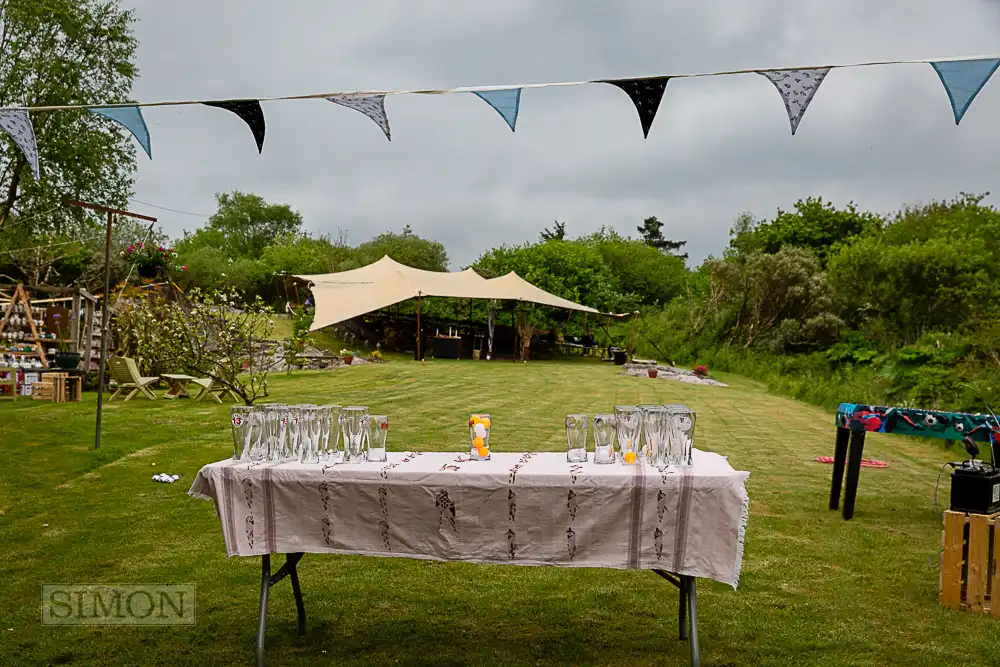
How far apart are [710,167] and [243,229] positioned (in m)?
35.5

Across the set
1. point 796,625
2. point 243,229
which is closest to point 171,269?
point 796,625

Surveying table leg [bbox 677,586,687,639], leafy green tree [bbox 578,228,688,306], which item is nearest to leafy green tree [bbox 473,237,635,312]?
leafy green tree [bbox 578,228,688,306]

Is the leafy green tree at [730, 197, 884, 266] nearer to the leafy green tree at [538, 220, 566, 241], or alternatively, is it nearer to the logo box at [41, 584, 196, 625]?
the leafy green tree at [538, 220, 566, 241]

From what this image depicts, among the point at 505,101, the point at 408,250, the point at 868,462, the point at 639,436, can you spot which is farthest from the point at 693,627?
the point at 408,250

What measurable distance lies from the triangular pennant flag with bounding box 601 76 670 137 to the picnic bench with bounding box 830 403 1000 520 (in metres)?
2.28

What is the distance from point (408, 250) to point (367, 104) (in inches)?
1373

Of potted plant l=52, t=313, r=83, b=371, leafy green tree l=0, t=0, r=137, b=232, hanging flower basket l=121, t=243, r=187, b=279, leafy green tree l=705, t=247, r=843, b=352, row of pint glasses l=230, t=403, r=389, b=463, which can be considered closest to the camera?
row of pint glasses l=230, t=403, r=389, b=463

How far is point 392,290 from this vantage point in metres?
21.8

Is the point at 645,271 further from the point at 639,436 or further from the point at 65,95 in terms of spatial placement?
the point at 639,436

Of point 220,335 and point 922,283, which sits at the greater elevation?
point 922,283

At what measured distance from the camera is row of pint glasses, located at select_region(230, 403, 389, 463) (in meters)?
2.96

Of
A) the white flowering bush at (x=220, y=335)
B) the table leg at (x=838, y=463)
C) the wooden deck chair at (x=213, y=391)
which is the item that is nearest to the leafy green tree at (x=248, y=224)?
the white flowering bush at (x=220, y=335)

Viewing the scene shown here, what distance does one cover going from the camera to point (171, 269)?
65.3 ft

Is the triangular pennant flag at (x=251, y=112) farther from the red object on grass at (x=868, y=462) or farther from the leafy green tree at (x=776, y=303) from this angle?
the leafy green tree at (x=776, y=303)
